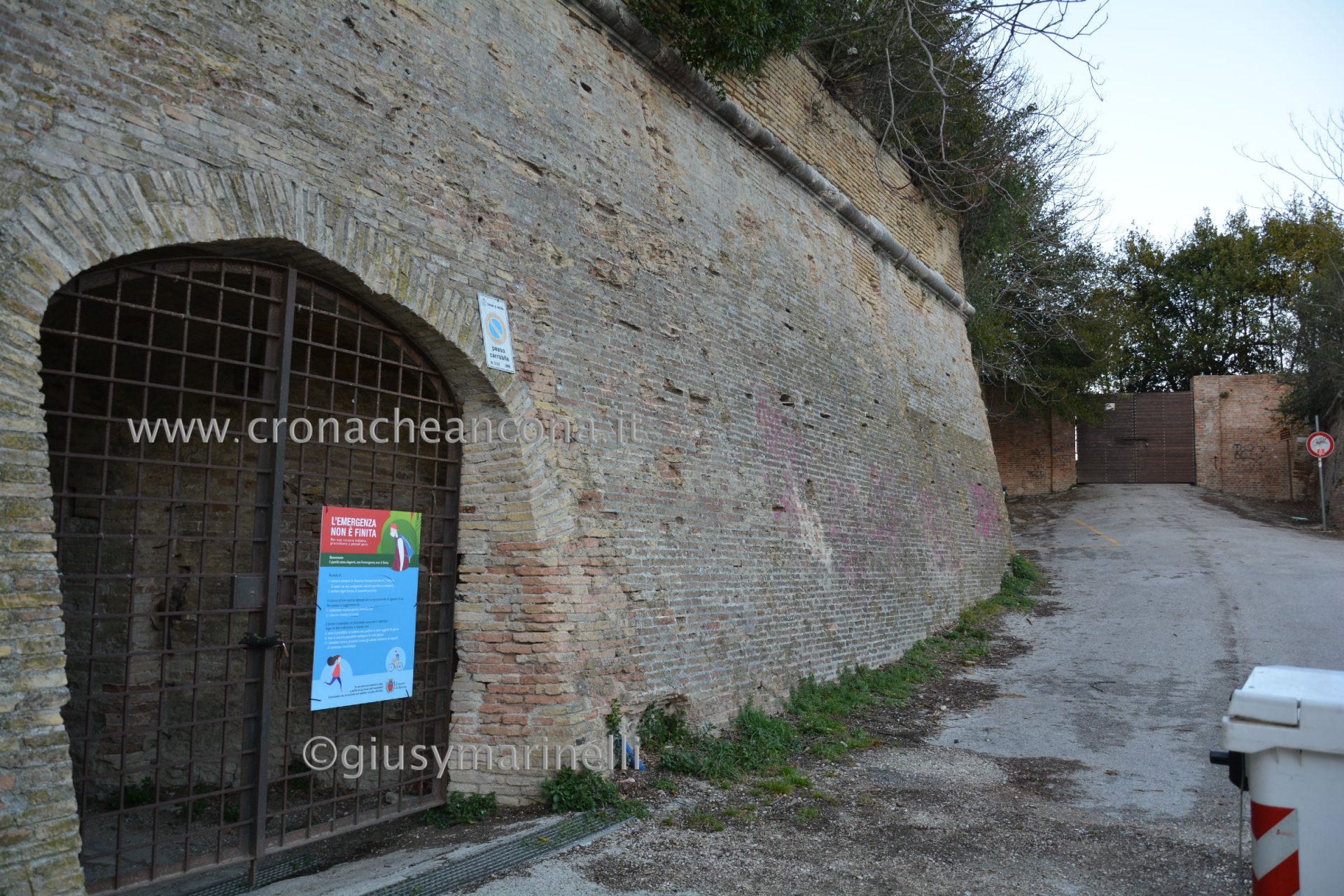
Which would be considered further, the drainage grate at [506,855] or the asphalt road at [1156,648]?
the asphalt road at [1156,648]

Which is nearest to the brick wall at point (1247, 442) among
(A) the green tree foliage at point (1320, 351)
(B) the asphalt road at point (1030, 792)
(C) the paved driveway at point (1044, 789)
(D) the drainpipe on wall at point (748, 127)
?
(A) the green tree foliage at point (1320, 351)

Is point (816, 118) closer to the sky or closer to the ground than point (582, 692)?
closer to the sky

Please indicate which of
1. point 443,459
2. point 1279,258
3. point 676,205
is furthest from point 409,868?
point 1279,258

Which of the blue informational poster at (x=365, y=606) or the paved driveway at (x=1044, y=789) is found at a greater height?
the blue informational poster at (x=365, y=606)

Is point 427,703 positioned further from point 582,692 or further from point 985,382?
point 985,382

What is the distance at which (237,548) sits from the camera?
572cm

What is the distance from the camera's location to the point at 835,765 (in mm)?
6605

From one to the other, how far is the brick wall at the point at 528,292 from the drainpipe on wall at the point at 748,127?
0.55 ft

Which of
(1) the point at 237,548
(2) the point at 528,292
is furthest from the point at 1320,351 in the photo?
(1) the point at 237,548

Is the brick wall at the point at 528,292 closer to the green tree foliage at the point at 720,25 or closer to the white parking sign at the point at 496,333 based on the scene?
the white parking sign at the point at 496,333

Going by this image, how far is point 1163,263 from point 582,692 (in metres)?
31.4

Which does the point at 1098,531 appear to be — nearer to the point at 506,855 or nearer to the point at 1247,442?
the point at 1247,442

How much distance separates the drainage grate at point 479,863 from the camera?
165 inches

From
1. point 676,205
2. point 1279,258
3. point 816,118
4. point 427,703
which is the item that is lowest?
point 427,703
